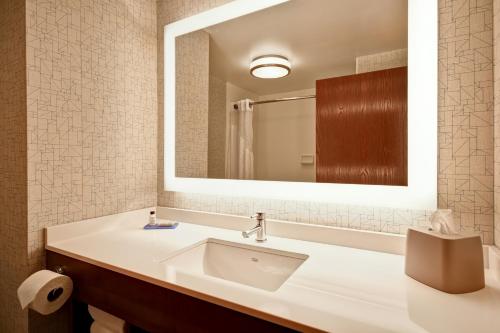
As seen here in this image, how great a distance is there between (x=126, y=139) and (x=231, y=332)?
1.09 meters

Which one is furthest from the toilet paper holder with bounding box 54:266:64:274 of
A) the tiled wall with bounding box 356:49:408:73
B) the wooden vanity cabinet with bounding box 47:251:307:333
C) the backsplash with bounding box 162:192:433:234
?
the tiled wall with bounding box 356:49:408:73

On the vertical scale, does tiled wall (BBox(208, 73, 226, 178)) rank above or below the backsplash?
above

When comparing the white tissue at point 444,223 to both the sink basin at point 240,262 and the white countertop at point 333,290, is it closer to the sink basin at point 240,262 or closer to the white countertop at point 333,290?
the white countertop at point 333,290

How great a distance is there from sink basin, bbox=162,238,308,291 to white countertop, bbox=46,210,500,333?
0.03 m

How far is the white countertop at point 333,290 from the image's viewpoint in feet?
1.76

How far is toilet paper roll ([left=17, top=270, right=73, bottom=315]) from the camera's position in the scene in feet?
2.86

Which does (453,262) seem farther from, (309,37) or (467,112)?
(309,37)

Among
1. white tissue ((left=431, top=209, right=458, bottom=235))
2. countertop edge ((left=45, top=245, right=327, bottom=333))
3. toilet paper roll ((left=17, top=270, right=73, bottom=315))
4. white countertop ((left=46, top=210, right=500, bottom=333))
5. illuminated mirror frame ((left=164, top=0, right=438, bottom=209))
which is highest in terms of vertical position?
illuminated mirror frame ((left=164, top=0, right=438, bottom=209))

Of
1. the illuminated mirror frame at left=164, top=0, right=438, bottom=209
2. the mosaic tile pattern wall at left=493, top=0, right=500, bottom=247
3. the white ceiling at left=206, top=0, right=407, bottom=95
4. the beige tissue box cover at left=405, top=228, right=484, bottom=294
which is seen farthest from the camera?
the white ceiling at left=206, top=0, right=407, bottom=95

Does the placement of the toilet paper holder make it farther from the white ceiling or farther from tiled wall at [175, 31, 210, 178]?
the white ceiling

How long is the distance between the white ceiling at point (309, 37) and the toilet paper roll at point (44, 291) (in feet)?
3.61

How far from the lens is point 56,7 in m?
1.06

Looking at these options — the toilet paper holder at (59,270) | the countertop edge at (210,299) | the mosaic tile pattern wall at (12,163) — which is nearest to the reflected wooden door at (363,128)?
the countertop edge at (210,299)

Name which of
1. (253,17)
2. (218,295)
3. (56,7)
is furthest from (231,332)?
(56,7)
